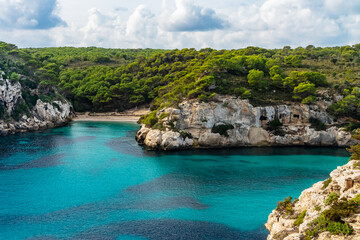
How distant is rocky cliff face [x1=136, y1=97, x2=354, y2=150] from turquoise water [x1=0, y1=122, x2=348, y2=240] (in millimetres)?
2284

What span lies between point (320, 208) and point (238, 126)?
34.3 meters

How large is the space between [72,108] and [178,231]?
64.3m

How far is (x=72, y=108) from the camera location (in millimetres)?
77250

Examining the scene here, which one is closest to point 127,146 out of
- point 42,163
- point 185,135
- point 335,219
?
point 185,135

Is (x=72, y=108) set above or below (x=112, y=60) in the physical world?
below

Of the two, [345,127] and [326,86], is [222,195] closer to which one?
[345,127]

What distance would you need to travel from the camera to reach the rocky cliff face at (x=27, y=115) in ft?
182

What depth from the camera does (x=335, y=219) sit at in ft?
42.5

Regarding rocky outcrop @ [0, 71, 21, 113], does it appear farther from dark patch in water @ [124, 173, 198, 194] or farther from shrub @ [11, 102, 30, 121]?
dark patch in water @ [124, 173, 198, 194]

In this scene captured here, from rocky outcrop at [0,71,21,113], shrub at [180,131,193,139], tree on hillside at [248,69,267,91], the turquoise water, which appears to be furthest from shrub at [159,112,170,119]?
rocky outcrop at [0,71,21,113]

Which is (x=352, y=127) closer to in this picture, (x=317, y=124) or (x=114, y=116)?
(x=317, y=124)

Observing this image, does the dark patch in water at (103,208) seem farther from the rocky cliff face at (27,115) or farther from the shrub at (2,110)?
the shrub at (2,110)

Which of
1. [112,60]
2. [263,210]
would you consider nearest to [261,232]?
[263,210]

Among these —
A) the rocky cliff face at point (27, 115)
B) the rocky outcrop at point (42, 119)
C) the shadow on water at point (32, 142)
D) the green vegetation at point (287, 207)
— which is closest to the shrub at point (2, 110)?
the rocky cliff face at point (27, 115)
